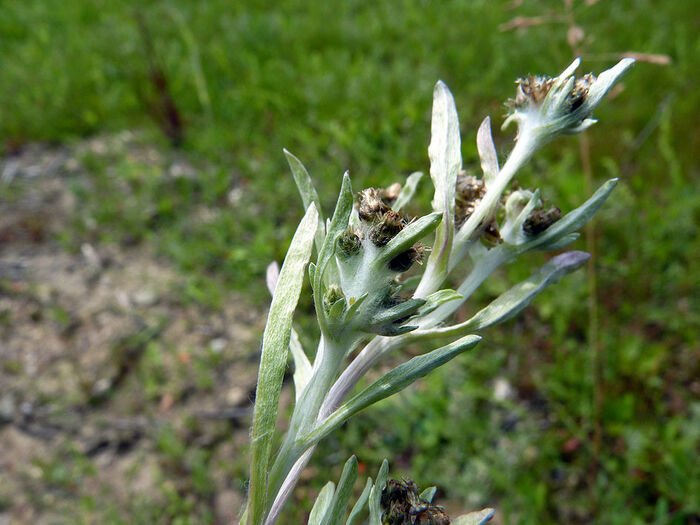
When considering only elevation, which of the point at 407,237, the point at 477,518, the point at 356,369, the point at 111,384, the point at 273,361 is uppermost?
the point at 407,237

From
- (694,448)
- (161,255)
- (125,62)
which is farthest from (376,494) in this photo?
(125,62)

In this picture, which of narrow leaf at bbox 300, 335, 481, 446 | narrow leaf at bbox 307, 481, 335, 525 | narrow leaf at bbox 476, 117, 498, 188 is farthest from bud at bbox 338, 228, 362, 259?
narrow leaf at bbox 307, 481, 335, 525

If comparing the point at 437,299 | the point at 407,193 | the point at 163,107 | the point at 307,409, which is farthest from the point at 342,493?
the point at 163,107

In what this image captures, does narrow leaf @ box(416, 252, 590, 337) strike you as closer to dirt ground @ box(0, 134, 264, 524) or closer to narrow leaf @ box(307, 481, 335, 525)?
narrow leaf @ box(307, 481, 335, 525)

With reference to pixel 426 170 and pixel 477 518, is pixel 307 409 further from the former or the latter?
pixel 426 170

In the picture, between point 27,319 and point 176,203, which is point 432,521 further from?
point 176,203

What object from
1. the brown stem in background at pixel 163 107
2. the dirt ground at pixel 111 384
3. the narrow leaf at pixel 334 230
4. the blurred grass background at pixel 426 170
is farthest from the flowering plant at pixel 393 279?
the brown stem in background at pixel 163 107
